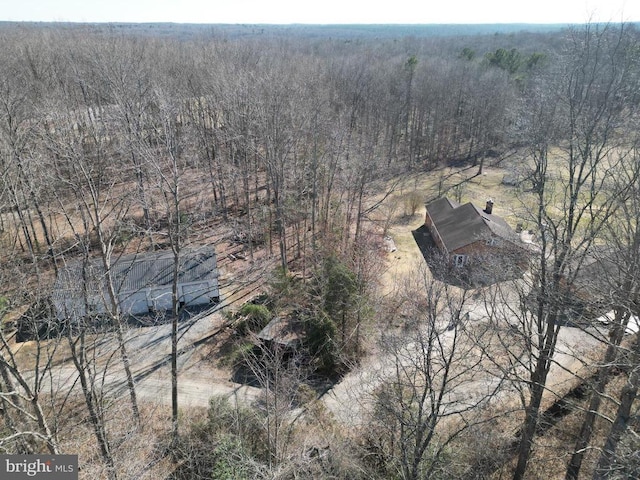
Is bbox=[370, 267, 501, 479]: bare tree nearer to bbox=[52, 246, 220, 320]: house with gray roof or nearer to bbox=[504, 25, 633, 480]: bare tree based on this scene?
bbox=[504, 25, 633, 480]: bare tree

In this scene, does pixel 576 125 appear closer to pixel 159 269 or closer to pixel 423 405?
pixel 423 405

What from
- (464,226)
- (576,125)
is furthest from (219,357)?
(464,226)

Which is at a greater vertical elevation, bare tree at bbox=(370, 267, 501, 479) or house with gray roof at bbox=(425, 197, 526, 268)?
bare tree at bbox=(370, 267, 501, 479)

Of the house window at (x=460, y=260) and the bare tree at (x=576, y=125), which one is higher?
the bare tree at (x=576, y=125)

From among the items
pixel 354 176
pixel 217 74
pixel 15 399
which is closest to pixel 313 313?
pixel 15 399

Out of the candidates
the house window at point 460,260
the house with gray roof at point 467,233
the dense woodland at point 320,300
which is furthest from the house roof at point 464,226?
the dense woodland at point 320,300

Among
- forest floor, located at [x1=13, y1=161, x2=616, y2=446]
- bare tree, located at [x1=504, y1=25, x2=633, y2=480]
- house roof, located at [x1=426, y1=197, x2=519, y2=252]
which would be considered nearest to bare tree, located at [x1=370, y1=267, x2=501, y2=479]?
forest floor, located at [x1=13, y1=161, x2=616, y2=446]

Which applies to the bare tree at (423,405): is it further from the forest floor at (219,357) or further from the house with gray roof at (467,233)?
the house with gray roof at (467,233)
